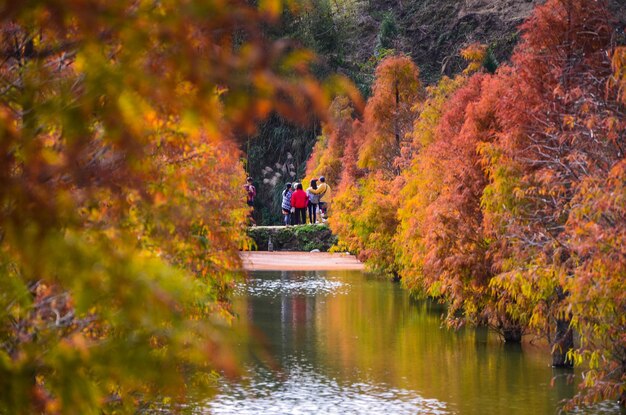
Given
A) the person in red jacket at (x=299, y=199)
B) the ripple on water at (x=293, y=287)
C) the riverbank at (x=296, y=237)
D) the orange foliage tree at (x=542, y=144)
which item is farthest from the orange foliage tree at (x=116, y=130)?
the person in red jacket at (x=299, y=199)

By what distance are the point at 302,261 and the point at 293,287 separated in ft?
29.2

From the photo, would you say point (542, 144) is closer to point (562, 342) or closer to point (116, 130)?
point (562, 342)

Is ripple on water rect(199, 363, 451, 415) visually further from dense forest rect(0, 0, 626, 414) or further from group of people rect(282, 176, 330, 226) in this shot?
group of people rect(282, 176, 330, 226)

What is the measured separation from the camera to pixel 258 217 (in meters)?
57.8

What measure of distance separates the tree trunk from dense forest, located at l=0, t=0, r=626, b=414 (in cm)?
4

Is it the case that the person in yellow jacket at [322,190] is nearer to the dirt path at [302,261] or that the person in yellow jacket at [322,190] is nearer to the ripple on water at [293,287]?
the dirt path at [302,261]

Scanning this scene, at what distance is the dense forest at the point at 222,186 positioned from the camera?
12.1 ft

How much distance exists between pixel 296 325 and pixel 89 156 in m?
18.7

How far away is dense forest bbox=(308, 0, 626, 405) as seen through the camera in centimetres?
1296

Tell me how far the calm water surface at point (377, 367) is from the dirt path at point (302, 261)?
9755 millimetres

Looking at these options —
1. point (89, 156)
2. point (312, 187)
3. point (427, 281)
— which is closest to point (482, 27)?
point (312, 187)

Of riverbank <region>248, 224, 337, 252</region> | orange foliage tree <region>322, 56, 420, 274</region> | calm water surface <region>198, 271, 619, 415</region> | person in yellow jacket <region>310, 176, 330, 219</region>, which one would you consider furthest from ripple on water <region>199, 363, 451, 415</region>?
riverbank <region>248, 224, 337, 252</region>

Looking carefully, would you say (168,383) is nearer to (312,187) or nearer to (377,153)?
(377,153)

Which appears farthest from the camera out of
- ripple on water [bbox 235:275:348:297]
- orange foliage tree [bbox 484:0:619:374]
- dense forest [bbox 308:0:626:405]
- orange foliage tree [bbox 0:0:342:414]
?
ripple on water [bbox 235:275:348:297]
